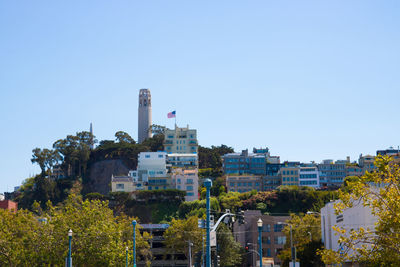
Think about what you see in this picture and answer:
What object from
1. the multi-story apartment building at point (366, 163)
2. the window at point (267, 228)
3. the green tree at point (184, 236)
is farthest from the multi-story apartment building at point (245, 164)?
the green tree at point (184, 236)

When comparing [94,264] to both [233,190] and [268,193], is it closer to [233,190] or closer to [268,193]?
[268,193]

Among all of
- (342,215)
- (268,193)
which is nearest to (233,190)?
(268,193)

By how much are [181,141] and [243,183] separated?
32242mm

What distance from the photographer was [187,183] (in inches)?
6201

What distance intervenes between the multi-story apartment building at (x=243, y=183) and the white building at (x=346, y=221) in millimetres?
95976

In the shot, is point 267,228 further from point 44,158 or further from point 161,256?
point 44,158

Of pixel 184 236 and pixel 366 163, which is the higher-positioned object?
pixel 366 163

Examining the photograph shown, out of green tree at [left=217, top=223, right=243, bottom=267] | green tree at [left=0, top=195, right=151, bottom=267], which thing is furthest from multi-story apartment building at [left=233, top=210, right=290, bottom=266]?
green tree at [left=0, top=195, right=151, bottom=267]

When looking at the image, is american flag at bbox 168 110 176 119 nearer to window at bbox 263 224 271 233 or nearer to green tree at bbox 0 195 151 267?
window at bbox 263 224 271 233

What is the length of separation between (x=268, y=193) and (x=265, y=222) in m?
35.5

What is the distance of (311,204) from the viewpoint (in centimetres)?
14275

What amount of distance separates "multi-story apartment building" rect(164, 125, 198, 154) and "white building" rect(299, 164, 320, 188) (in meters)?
39.0

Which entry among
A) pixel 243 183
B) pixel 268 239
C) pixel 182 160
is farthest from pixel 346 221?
pixel 182 160

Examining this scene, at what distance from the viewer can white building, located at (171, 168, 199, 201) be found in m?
156
